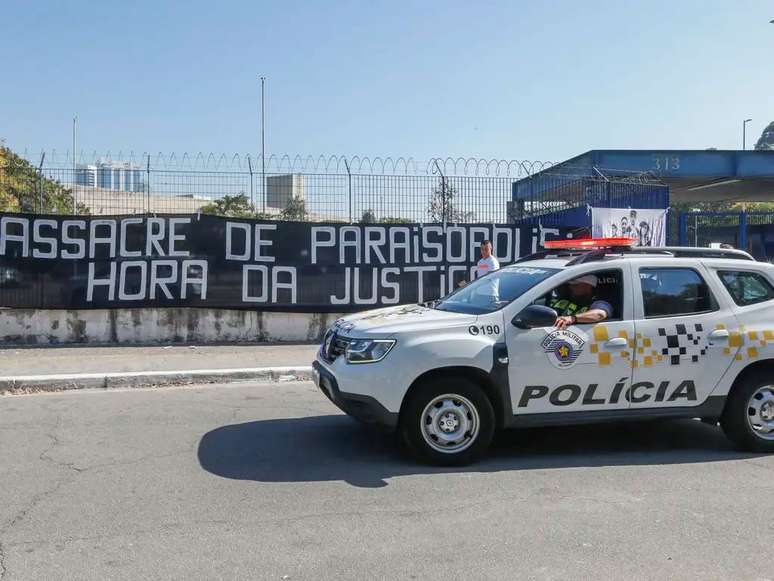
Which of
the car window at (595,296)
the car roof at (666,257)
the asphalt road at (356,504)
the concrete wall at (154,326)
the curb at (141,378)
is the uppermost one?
the car roof at (666,257)

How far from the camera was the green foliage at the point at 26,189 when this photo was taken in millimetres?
11953

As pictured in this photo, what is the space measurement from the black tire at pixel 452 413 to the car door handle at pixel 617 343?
1.13 m

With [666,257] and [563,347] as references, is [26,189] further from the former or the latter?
[666,257]

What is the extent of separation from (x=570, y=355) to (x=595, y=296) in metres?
0.69

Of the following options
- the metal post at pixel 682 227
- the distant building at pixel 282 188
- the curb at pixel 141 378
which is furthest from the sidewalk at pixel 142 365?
the metal post at pixel 682 227

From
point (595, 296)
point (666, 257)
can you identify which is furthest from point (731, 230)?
point (595, 296)

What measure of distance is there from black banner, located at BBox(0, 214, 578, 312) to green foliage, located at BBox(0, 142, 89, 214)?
56 cm

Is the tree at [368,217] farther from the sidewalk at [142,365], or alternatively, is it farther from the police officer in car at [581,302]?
the police officer in car at [581,302]

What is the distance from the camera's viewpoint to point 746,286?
661cm

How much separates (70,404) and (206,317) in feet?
13.3

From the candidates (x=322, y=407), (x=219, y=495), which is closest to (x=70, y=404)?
(x=322, y=407)

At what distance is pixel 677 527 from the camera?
4660 millimetres

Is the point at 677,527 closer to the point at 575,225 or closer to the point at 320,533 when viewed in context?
the point at 320,533

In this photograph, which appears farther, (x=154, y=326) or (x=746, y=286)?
(x=154, y=326)
